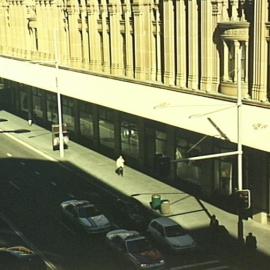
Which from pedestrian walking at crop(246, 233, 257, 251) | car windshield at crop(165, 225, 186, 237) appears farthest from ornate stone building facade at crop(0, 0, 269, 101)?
car windshield at crop(165, 225, 186, 237)

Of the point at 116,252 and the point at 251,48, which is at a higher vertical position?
the point at 251,48

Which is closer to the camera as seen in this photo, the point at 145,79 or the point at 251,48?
the point at 251,48

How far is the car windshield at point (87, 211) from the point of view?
1414 inches

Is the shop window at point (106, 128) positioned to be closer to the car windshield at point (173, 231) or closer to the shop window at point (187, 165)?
the shop window at point (187, 165)

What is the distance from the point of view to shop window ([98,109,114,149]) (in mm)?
55469

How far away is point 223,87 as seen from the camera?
4112cm

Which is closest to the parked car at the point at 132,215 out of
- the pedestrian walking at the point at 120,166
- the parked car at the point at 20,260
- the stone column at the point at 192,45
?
the parked car at the point at 20,260

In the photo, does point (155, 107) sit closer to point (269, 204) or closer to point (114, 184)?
point (114, 184)

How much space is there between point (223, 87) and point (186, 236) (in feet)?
39.7

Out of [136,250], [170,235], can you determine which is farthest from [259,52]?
[136,250]

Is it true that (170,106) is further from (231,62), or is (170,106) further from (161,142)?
(161,142)

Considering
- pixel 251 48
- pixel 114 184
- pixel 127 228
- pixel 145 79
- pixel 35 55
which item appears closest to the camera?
pixel 127 228

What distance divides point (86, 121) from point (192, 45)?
19.7 metres

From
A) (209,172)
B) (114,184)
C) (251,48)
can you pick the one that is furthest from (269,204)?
(114,184)
